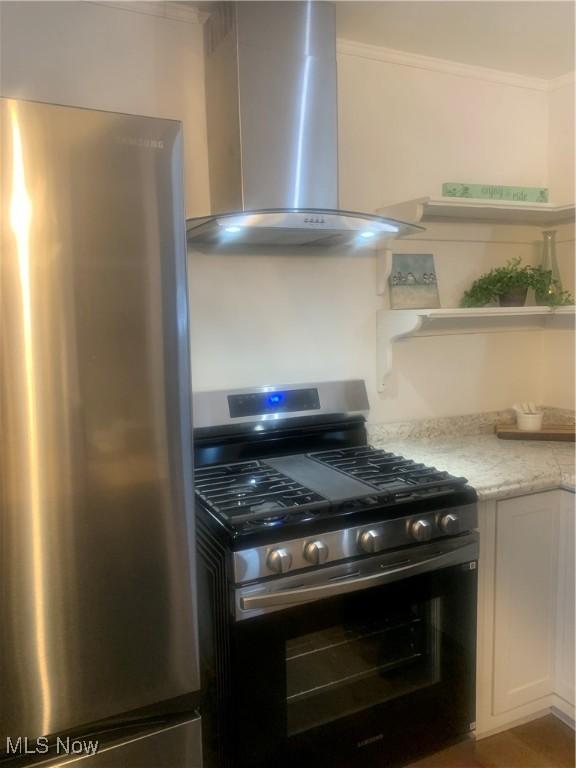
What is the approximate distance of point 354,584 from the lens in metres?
1.60

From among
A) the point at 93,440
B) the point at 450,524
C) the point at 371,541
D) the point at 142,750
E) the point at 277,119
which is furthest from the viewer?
the point at 277,119

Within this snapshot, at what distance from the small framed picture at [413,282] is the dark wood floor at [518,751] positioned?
1.51 m

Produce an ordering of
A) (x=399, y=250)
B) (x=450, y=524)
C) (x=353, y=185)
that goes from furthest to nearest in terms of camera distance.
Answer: (x=399, y=250), (x=353, y=185), (x=450, y=524)

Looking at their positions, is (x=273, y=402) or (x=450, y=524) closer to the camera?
(x=450, y=524)

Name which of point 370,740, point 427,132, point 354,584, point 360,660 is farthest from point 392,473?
point 427,132

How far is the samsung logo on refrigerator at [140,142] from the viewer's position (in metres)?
1.27

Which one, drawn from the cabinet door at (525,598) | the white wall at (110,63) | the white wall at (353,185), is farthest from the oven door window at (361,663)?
the white wall at (110,63)

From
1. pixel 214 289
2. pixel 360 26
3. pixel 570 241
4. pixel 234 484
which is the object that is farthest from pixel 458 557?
pixel 360 26

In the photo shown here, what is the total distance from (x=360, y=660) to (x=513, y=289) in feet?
4.84

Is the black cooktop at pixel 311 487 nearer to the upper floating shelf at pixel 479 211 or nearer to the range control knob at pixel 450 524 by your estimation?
the range control knob at pixel 450 524

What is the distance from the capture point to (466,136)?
2.45 meters

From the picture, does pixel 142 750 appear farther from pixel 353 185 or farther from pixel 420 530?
pixel 353 185

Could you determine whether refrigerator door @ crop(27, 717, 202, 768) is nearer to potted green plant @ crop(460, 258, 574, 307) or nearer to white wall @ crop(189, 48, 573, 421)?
white wall @ crop(189, 48, 573, 421)

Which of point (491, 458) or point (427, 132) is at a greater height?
point (427, 132)
